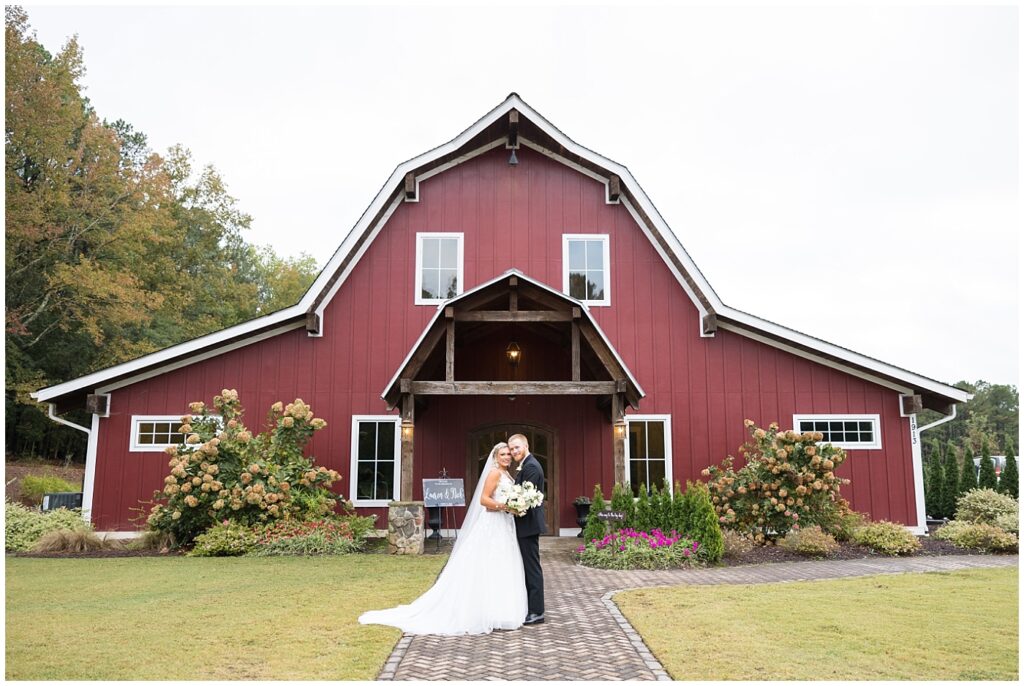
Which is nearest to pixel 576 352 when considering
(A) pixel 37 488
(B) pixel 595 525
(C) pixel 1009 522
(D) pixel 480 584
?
(B) pixel 595 525

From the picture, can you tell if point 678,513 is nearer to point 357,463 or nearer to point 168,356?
point 357,463

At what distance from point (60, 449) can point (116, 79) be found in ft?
52.1

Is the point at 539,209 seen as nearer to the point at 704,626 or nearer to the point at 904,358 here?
the point at 704,626

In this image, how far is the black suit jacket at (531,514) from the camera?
23.7ft

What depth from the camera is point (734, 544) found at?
37.1 ft

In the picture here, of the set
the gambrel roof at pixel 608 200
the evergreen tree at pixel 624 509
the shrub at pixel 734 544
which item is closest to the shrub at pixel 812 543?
the shrub at pixel 734 544

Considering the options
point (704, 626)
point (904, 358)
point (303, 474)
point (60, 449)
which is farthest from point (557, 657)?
point (904, 358)

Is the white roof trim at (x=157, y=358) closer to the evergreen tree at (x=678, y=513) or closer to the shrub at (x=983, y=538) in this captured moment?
the evergreen tree at (x=678, y=513)

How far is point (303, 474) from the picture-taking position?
41.3 ft

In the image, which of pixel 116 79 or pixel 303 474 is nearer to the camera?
pixel 303 474

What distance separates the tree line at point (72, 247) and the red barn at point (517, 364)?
522 inches

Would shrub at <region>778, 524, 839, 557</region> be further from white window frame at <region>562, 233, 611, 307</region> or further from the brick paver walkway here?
white window frame at <region>562, 233, 611, 307</region>

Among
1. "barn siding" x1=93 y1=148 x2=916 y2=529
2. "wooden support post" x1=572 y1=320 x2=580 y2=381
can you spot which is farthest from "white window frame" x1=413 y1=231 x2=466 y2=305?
"wooden support post" x1=572 y1=320 x2=580 y2=381

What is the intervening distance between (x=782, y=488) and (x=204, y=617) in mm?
9184
